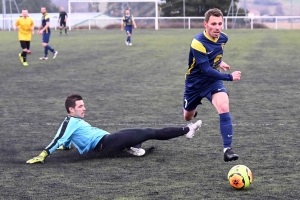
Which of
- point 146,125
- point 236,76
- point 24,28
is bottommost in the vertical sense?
point 146,125

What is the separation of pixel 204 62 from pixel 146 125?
2.72 m

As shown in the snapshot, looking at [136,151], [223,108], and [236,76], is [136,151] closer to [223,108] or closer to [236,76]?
[223,108]

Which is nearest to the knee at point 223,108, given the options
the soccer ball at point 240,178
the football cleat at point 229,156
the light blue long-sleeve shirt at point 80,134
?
the football cleat at point 229,156

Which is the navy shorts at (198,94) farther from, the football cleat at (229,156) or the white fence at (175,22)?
the white fence at (175,22)

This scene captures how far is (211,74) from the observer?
23.4 ft

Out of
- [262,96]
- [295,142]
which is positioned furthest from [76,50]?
[295,142]

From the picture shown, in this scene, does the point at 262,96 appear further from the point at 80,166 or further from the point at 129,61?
the point at 129,61

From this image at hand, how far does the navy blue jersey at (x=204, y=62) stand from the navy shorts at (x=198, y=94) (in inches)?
2.5

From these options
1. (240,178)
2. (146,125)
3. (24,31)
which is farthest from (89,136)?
(24,31)

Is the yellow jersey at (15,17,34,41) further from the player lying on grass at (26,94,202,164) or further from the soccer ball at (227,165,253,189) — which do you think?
the soccer ball at (227,165,253,189)

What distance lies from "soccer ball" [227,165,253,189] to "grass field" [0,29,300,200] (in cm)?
7

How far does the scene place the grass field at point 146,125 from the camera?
6000mm

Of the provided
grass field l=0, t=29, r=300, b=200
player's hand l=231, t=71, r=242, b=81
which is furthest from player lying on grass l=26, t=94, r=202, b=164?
player's hand l=231, t=71, r=242, b=81

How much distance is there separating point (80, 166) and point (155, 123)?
119 inches
